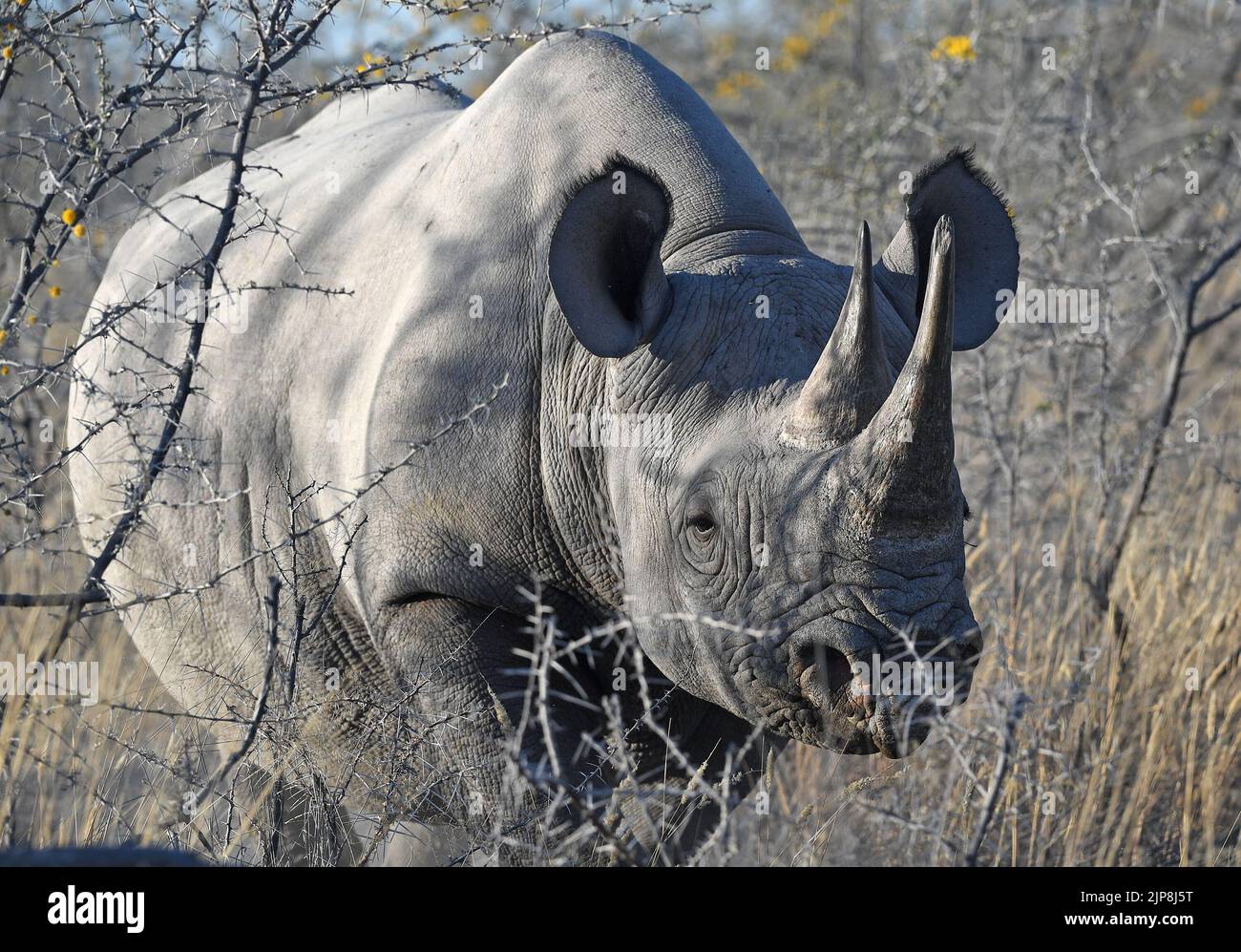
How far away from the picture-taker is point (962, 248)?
4.49 meters

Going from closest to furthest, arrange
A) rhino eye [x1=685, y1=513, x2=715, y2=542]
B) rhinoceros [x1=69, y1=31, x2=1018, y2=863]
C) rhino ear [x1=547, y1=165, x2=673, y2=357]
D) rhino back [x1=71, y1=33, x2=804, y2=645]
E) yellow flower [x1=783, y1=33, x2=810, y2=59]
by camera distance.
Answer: rhinoceros [x1=69, y1=31, x2=1018, y2=863]
rhino eye [x1=685, y1=513, x2=715, y2=542]
rhino ear [x1=547, y1=165, x2=673, y2=357]
rhino back [x1=71, y1=33, x2=804, y2=645]
yellow flower [x1=783, y1=33, x2=810, y2=59]

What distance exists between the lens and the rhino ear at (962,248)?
4359mm

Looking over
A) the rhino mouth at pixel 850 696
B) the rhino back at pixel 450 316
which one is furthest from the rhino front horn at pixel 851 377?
the rhino back at pixel 450 316

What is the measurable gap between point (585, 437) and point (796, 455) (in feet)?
2.40

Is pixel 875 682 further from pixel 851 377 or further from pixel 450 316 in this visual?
pixel 450 316

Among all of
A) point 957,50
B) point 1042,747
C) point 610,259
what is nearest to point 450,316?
point 610,259

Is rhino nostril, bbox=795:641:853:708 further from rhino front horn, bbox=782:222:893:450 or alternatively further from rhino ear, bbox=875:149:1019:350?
rhino ear, bbox=875:149:1019:350

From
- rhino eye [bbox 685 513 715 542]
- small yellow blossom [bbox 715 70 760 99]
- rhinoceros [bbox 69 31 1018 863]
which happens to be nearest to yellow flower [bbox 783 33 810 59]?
small yellow blossom [bbox 715 70 760 99]

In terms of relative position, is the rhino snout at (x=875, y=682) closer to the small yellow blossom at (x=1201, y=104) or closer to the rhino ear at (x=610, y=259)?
the rhino ear at (x=610, y=259)

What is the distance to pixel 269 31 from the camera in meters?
4.14

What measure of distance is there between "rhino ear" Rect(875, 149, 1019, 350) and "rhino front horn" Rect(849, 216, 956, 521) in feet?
3.37

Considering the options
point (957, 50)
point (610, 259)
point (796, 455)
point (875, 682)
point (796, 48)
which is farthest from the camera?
point (796, 48)

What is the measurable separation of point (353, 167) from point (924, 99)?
4.04m

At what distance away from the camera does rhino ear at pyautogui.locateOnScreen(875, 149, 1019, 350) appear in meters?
4.36
